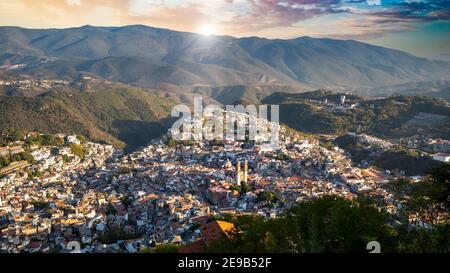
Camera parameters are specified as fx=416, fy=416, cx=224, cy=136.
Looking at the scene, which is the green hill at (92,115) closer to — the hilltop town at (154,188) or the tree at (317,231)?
the hilltop town at (154,188)

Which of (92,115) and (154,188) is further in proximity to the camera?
(92,115)

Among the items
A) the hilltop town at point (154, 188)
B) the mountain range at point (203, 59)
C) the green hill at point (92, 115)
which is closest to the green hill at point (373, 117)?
the hilltop town at point (154, 188)

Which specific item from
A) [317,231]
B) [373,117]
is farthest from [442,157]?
[317,231]

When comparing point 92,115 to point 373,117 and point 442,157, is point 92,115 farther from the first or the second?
point 442,157

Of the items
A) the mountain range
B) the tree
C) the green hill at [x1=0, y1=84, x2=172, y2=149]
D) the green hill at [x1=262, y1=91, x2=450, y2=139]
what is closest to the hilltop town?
the tree

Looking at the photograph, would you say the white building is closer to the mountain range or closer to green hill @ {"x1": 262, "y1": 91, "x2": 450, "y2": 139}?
green hill @ {"x1": 262, "y1": 91, "x2": 450, "y2": 139}

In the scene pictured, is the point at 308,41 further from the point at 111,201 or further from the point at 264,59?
the point at 111,201

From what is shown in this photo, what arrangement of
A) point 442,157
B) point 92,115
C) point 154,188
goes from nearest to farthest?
1. point 154,188
2. point 442,157
3. point 92,115

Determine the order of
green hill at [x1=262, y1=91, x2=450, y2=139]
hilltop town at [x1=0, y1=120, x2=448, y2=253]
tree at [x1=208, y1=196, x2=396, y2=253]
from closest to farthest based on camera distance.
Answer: tree at [x1=208, y1=196, x2=396, y2=253], hilltop town at [x1=0, y1=120, x2=448, y2=253], green hill at [x1=262, y1=91, x2=450, y2=139]

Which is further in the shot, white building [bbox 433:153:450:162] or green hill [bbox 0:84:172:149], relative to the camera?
green hill [bbox 0:84:172:149]

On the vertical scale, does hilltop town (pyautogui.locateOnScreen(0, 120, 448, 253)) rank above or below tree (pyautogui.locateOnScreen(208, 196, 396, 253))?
below
